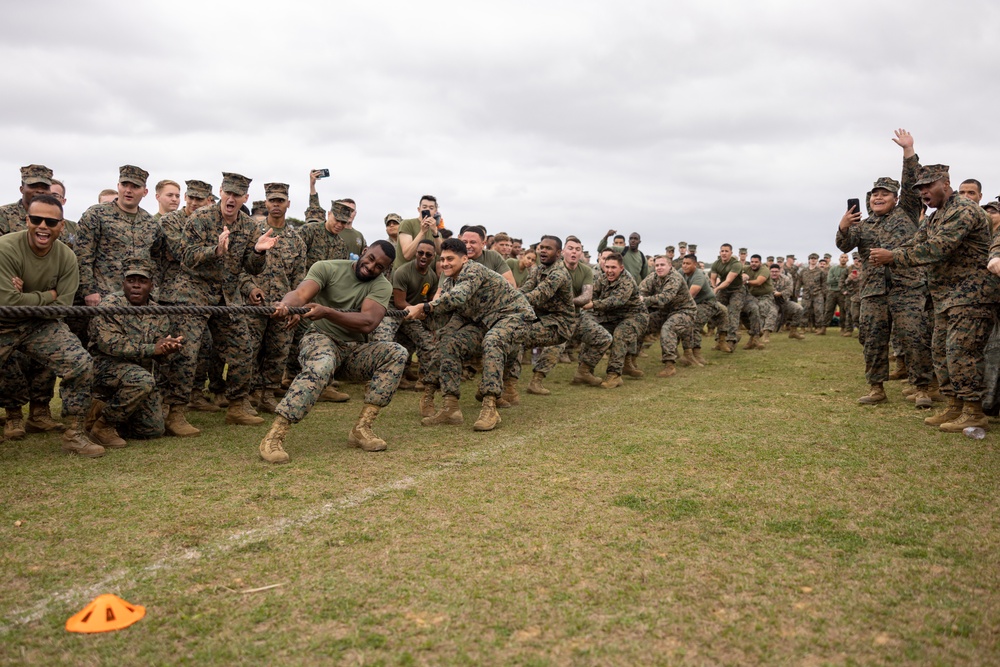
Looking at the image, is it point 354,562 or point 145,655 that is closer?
point 145,655

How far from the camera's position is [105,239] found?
23.0 ft

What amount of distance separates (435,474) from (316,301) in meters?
2.19

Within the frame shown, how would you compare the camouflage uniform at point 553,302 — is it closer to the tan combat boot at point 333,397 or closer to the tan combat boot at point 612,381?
the tan combat boot at point 612,381


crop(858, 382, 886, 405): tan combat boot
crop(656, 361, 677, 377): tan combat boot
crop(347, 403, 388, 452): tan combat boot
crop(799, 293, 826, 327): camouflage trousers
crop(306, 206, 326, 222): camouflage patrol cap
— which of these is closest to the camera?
crop(347, 403, 388, 452): tan combat boot

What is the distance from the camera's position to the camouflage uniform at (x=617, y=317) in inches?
399

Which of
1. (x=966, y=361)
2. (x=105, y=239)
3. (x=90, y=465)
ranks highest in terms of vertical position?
(x=105, y=239)

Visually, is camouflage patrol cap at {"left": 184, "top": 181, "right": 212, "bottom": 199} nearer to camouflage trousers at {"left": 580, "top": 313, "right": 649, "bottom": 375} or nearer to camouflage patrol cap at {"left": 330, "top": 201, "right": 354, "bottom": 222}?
camouflage patrol cap at {"left": 330, "top": 201, "right": 354, "bottom": 222}

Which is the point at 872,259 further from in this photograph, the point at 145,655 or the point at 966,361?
the point at 145,655

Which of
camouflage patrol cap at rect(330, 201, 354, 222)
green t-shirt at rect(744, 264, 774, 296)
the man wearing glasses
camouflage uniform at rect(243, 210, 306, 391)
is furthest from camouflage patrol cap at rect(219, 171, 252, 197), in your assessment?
green t-shirt at rect(744, 264, 774, 296)

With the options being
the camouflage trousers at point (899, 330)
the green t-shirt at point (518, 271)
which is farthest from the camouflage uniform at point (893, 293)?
the green t-shirt at point (518, 271)

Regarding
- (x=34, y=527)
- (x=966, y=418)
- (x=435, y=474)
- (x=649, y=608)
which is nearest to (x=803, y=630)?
(x=649, y=608)

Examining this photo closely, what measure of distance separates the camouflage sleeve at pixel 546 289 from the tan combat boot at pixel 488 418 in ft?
6.84

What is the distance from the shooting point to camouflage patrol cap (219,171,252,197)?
675 centimetres

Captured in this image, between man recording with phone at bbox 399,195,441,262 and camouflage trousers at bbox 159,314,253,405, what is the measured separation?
2.81 meters
